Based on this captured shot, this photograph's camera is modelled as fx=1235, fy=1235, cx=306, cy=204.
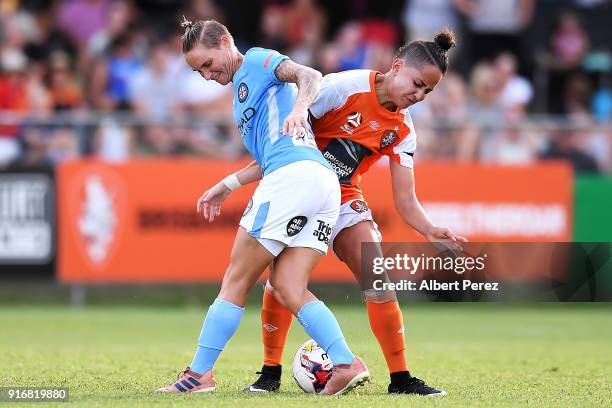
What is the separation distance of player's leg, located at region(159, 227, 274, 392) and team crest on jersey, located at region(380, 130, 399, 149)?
3.39 ft

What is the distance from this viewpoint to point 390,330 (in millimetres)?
7395

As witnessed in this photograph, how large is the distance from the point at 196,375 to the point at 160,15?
12.8 metres

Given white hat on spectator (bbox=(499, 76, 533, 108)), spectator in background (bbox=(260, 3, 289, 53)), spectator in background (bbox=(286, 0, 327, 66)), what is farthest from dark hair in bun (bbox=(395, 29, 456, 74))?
spectator in background (bbox=(260, 3, 289, 53))

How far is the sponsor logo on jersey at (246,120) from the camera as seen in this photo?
716 centimetres

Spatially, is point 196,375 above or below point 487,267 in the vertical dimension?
below

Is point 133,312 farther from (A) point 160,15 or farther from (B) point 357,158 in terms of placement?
(B) point 357,158

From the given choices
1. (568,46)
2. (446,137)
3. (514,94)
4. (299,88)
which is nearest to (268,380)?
(299,88)

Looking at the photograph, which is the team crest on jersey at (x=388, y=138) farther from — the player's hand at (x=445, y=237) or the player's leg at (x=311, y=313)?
the player's leg at (x=311, y=313)

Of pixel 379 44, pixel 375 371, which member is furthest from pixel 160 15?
pixel 375 371

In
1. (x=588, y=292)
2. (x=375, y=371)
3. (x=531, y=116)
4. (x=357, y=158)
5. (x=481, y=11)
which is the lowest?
(x=375, y=371)

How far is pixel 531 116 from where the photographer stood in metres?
17.9

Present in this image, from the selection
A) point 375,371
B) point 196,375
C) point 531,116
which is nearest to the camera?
point 196,375

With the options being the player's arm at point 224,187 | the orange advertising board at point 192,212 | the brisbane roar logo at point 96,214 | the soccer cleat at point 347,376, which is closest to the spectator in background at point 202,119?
the orange advertising board at point 192,212

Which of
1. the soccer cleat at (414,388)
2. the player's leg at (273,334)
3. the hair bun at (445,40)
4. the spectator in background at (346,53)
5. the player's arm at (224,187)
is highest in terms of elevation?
the spectator in background at (346,53)
